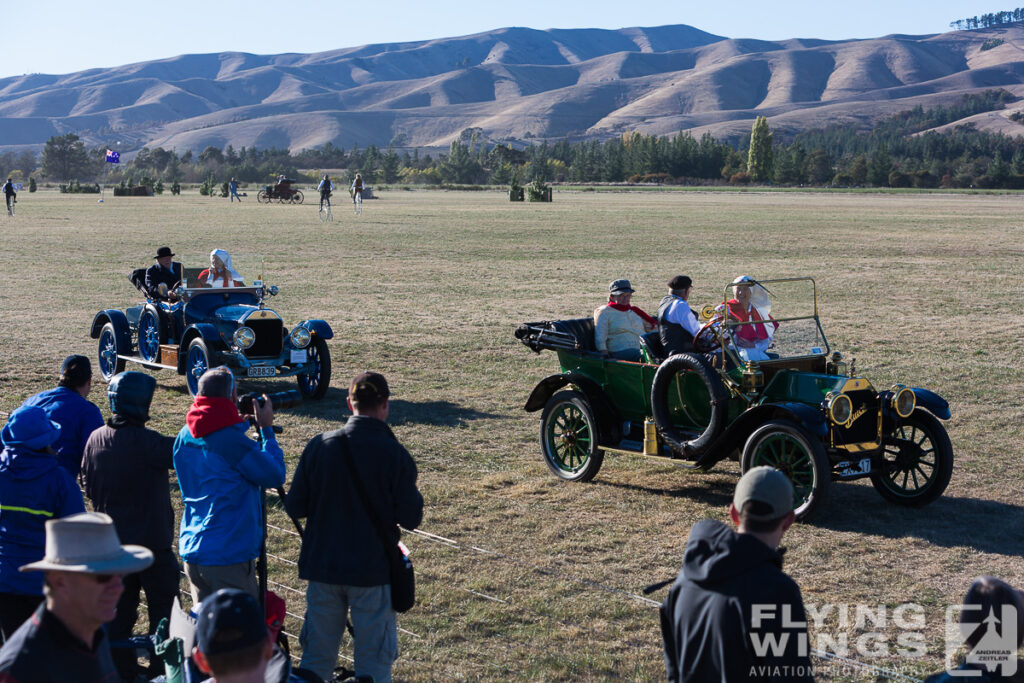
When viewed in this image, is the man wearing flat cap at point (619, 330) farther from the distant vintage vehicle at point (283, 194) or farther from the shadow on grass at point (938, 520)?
the distant vintage vehicle at point (283, 194)

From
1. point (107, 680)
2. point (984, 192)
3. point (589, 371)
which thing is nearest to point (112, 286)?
point (589, 371)

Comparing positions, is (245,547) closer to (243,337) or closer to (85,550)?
(85,550)

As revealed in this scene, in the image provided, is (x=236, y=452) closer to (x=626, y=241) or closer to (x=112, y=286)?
(x=112, y=286)

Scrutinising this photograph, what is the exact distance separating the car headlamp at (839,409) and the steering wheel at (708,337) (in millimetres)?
1044

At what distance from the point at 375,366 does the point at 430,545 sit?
671cm

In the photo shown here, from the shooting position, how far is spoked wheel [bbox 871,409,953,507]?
7656 millimetres

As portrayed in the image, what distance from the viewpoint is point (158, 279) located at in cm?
1275

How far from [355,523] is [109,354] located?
9429 millimetres

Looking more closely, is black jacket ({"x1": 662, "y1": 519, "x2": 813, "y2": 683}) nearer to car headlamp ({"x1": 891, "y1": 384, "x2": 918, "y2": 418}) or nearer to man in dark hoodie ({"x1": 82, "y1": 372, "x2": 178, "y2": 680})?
man in dark hoodie ({"x1": 82, "y1": 372, "x2": 178, "y2": 680})

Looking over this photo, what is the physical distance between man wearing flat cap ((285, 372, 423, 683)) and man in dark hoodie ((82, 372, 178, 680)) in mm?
791

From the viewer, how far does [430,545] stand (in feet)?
23.0

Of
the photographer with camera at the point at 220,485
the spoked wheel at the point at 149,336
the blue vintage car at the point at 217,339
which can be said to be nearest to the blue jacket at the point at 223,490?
the photographer with camera at the point at 220,485

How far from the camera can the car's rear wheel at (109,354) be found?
1253 centimetres

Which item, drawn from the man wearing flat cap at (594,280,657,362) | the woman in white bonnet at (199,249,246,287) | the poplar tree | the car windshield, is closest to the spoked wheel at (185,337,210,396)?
the woman in white bonnet at (199,249,246,287)
